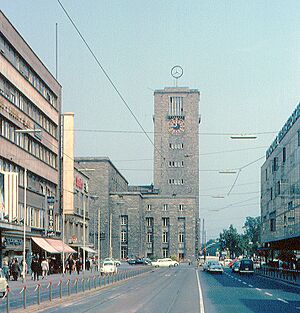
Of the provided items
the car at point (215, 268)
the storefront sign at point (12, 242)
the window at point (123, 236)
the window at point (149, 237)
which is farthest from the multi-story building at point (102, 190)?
the storefront sign at point (12, 242)

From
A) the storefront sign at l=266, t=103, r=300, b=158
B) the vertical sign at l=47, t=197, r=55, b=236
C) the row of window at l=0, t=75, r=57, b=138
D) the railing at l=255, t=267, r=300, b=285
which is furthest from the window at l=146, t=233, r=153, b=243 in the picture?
the railing at l=255, t=267, r=300, b=285

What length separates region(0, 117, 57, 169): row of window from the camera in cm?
6269

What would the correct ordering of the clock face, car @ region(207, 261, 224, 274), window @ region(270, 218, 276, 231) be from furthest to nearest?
the clock face, window @ region(270, 218, 276, 231), car @ region(207, 261, 224, 274)

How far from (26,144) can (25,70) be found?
726 cm

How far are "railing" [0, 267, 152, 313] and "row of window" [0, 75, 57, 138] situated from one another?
17803 mm

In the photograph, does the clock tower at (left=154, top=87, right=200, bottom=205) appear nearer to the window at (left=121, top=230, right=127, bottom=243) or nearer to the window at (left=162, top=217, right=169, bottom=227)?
the window at (left=162, top=217, right=169, bottom=227)

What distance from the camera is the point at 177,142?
163000 millimetres

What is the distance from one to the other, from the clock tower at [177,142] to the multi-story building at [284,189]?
4802 centimetres

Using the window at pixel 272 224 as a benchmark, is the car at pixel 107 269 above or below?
below

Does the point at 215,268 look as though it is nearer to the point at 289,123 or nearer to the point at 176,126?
the point at 289,123

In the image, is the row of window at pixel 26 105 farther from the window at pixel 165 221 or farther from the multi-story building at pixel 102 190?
the window at pixel 165 221

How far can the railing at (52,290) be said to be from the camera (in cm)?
2751

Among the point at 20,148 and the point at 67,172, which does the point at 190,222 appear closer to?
the point at 67,172

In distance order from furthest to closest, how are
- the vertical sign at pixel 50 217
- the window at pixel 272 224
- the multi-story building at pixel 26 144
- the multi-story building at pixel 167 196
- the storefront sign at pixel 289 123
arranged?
the multi-story building at pixel 167 196 → the window at pixel 272 224 → the vertical sign at pixel 50 217 → the storefront sign at pixel 289 123 → the multi-story building at pixel 26 144
